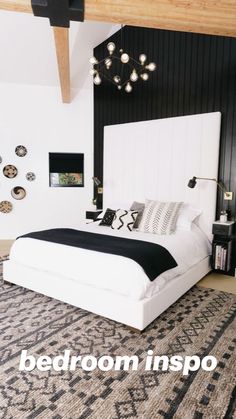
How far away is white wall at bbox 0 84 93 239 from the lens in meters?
5.34

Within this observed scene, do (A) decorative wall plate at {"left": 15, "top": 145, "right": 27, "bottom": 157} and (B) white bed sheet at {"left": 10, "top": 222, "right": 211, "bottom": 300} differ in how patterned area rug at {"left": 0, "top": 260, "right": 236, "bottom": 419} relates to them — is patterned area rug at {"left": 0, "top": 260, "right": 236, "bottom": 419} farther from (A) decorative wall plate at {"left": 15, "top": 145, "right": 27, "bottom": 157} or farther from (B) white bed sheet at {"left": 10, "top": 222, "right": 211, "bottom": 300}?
(A) decorative wall plate at {"left": 15, "top": 145, "right": 27, "bottom": 157}

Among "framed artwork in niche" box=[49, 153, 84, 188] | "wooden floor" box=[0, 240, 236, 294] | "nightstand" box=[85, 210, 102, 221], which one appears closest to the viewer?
"wooden floor" box=[0, 240, 236, 294]

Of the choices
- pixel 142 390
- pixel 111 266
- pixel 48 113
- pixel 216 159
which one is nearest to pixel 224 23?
pixel 216 159

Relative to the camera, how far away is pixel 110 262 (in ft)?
8.28

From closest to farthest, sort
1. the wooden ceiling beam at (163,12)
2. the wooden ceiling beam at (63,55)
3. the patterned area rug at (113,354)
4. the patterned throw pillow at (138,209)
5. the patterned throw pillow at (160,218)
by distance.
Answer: the patterned area rug at (113,354) < the wooden ceiling beam at (163,12) < the wooden ceiling beam at (63,55) < the patterned throw pillow at (160,218) < the patterned throw pillow at (138,209)

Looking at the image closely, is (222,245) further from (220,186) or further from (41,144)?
(41,144)

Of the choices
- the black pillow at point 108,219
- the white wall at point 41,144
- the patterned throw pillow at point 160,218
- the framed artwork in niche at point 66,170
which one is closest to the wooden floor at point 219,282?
the patterned throw pillow at point 160,218

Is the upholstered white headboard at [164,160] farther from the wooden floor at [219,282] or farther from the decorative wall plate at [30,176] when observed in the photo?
the decorative wall plate at [30,176]

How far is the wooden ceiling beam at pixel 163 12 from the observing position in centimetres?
223

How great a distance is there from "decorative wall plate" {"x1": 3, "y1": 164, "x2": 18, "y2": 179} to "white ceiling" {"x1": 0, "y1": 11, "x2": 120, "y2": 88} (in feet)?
5.17

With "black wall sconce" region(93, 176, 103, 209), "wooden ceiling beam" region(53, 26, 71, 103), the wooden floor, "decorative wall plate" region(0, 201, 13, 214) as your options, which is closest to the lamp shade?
the wooden floor

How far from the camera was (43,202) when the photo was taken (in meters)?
5.62

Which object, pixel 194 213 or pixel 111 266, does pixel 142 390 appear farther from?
pixel 194 213

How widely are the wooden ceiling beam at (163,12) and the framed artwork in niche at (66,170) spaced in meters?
3.33
